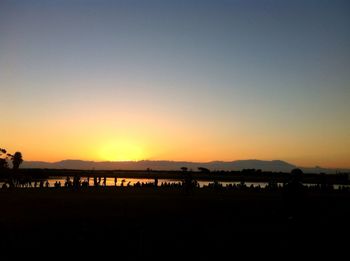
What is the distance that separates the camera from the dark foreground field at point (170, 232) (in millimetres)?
13211

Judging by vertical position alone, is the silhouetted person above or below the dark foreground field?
above

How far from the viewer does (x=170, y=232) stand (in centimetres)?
1593

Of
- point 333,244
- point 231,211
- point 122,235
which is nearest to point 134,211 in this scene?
point 231,211

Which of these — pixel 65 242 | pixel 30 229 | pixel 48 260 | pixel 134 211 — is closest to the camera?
pixel 48 260

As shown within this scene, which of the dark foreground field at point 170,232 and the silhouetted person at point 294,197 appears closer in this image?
the silhouetted person at point 294,197

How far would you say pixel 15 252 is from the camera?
505 inches

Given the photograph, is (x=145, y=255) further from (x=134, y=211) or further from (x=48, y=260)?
(x=134, y=211)

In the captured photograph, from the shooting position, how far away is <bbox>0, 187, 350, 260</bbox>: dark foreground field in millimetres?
13211

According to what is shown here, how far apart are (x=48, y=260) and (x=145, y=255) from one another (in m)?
2.87

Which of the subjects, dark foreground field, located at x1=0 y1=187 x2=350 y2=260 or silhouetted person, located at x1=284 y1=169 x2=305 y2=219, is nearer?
silhouetted person, located at x1=284 y1=169 x2=305 y2=219

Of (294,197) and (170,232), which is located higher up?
(294,197)

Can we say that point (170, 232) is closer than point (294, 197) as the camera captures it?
No

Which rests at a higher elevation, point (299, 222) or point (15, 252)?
point (299, 222)

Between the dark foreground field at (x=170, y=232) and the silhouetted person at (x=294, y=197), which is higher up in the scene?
the silhouetted person at (x=294, y=197)
